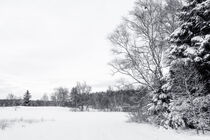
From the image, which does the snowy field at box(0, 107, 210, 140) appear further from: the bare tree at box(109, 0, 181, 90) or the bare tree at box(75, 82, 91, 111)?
the bare tree at box(75, 82, 91, 111)

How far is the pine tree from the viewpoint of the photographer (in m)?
9.11

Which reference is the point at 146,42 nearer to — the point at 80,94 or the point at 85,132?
the point at 85,132

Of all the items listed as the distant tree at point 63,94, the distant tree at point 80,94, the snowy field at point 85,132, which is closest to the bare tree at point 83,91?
the distant tree at point 80,94

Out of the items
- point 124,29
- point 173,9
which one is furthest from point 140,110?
point 173,9

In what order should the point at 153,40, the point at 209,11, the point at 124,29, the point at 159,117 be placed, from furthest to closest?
the point at 124,29 < the point at 153,40 < the point at 159,117 < the point at 209,11

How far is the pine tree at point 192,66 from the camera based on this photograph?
911 centimetres

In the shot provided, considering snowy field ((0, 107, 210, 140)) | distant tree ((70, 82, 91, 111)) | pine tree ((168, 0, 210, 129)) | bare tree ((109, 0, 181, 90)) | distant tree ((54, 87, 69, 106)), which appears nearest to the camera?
snowy field ((0, 107, 210, 140))

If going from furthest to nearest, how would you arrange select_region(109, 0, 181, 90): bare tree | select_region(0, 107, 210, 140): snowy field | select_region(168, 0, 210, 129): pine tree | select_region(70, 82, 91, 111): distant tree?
select_region(70, 82, 91, 111): distant tree < select_region(109, 0, 181, 90): bare tree < select_region(168, 0, 210, 129): pine tree < select_region(0, 107, 210, 140): snowy field

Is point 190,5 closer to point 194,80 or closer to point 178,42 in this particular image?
point 178,42

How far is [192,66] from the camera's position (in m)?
9.64

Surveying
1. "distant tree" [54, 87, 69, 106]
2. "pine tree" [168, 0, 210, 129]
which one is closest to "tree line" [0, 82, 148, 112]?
"distant tree" [54, 87, 69, 106]

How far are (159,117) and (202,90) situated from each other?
15.4ft

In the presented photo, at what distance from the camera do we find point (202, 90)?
32.1ft

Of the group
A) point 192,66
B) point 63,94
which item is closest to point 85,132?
point 192,66
